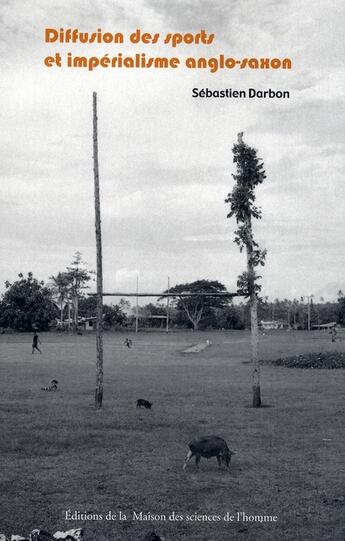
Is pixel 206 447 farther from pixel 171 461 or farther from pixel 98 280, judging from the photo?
pixel 98 280

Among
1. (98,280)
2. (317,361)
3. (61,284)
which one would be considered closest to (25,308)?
(61,284)

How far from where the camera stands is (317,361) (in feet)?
130

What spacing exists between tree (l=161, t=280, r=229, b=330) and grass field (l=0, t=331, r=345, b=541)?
310 ft

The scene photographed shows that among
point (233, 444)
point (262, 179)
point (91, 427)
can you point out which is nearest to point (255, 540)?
point (233, 444)

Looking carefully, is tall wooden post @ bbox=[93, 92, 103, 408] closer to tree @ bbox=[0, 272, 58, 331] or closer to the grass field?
the grass field

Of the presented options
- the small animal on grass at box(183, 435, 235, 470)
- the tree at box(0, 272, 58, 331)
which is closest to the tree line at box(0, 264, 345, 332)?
the tree at box(0, 272, 58, 331)

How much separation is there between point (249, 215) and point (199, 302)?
330 ft

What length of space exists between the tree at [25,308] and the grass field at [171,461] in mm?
75965

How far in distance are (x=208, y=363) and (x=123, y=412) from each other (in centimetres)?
2211

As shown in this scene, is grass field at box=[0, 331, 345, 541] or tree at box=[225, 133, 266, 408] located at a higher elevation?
tree at box=[225, 133, 266, 408]

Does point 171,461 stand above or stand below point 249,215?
below

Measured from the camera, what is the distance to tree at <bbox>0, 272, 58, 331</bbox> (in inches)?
3996

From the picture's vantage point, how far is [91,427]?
1744 centimetres

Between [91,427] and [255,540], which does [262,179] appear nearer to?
[91,427]
